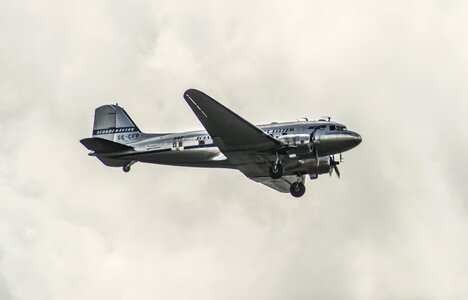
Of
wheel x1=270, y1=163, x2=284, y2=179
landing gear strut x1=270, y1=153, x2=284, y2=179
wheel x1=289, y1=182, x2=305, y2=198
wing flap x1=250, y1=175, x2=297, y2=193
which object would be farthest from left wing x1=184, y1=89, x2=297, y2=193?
wing flap x1=250, y1=175, x2=297, y2=193

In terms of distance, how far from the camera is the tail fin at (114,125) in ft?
154

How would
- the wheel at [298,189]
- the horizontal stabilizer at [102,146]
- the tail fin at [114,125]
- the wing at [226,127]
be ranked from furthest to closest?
the tail fin at [114,125] < the wheel at [298,189] < the horizontal stabilizer at [102,146] < the wing at [226,127]

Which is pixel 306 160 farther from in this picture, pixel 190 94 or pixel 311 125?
pixel 190 94

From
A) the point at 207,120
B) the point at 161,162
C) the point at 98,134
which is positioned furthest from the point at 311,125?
the point at 98,134

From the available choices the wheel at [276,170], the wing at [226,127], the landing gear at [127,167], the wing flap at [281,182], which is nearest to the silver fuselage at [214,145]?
the landing gear at [127,167]

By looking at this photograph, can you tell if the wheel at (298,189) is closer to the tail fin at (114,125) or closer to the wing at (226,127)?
the wing at (226,127)

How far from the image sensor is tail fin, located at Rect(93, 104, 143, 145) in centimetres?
4700

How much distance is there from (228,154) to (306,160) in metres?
4.12

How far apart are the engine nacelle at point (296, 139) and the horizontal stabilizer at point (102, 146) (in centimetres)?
839

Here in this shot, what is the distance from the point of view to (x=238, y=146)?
40.6m

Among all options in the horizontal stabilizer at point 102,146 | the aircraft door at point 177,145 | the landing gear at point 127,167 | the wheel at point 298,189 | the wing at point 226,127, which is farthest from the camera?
the wheel at point 298,189

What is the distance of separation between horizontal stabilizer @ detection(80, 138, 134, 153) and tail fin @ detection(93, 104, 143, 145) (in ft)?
8.59

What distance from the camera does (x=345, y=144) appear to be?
132 ft

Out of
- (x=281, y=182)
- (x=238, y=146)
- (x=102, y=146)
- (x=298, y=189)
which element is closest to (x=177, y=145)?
(x=238, y=146)
